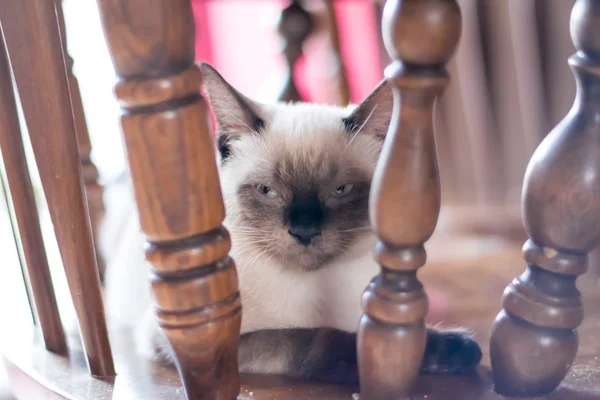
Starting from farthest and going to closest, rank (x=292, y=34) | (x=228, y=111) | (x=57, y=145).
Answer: (x=292, y=34)
(x=228, y=111)
(x=57, y=145)

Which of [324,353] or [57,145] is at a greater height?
[57,145]

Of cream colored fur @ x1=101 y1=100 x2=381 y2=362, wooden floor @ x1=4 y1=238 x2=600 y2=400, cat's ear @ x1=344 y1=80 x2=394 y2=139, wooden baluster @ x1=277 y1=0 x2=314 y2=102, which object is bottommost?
wooden floor @ x1=4 y1=238 x2=600 y2=400

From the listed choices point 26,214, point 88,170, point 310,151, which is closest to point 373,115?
point 310,151

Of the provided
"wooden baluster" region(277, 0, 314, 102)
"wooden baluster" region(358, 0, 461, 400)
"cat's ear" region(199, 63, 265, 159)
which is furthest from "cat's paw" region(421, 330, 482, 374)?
"wooden baluster" region(277, 0, 314, 102)

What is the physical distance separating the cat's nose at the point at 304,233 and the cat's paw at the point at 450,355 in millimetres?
202

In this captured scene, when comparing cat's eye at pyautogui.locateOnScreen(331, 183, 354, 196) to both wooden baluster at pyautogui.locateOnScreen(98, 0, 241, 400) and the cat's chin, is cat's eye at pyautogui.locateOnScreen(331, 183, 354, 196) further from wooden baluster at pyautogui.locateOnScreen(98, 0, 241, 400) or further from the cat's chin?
wooden baluster at pyautogui.locateOnScreen(98, 0, 241, 400)

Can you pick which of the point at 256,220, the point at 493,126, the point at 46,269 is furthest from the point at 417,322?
the point at 493,126

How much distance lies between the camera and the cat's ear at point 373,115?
0.87 m

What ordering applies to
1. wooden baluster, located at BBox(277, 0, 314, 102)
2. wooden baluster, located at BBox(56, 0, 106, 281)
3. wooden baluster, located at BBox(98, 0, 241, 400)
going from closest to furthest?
1. wooden baluster, located at BBox(98, 0, 241, 400)
2. wooden baluster, located at BBox(56, 0, 106, 281)
3. wooden baluster, located at BBox(277, 0, 314, 102)

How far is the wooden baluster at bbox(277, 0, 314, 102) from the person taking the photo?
1575mm

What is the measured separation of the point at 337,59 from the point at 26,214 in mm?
1063

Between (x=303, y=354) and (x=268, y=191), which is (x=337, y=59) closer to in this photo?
(x=268, y=191)

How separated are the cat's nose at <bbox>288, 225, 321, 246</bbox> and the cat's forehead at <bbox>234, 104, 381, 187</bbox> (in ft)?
0.28

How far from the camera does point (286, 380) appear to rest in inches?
30.0
